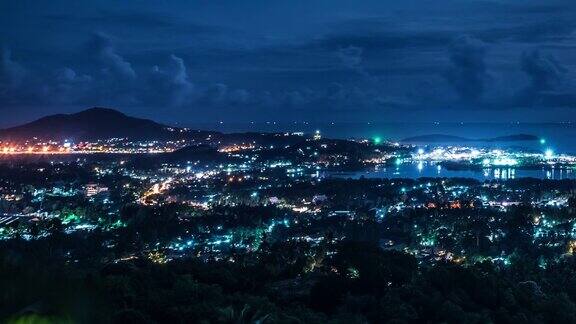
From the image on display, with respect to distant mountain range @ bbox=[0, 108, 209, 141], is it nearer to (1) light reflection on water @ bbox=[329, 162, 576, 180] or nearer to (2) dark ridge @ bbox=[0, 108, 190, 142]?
(2) dark ridge @ bbox=[0, 108, 190, 142]

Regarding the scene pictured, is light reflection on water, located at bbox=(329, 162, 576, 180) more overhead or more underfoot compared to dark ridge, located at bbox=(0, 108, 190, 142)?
more underfoot

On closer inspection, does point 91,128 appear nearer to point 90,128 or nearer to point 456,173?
point 90,128

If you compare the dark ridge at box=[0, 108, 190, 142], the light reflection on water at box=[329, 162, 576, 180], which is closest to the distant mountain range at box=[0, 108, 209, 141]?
the dark ridge at box=[0, 108, 190, 142]

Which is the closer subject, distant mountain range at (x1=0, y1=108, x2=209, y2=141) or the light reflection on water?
the light reflection on water

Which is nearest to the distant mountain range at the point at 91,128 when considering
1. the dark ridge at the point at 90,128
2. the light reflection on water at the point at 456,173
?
the dark ridge at the point at 90,128

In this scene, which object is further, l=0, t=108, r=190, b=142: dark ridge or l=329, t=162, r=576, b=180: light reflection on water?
l=0, t=108, r=190, b=142: dark ridge

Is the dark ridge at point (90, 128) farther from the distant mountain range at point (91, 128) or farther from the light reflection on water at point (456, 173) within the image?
the light reflection on water at point (456, 173)
